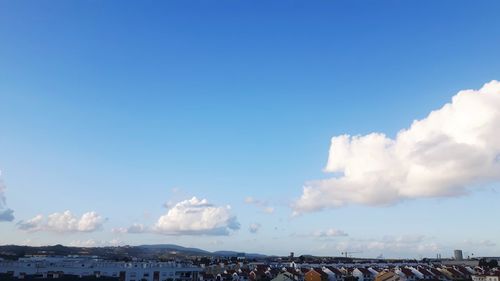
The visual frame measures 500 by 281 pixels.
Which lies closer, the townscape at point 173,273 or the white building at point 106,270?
the white building at point 106,270

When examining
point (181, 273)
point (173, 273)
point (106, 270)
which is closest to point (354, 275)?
point (181, 273)

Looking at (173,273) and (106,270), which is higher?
(106,270)

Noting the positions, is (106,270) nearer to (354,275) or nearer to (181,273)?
(181,273)

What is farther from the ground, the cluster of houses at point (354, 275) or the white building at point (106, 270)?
the white building at point (106, 270)

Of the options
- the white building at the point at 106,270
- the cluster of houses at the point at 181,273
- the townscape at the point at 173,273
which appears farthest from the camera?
the cluster of houses at the point at 181,273

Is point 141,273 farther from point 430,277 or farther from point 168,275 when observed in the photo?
point 430,277

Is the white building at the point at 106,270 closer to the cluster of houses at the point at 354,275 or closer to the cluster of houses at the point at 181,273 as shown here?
the cluster of houses at the point at 181,273

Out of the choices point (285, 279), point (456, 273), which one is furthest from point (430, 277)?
point (285, 279)

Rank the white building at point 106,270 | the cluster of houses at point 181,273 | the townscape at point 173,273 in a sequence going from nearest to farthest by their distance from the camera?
the white building at point 106,270 → the townscape at point 173,273 → the cluster of houses at point 181,273

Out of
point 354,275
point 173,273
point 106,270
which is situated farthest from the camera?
point 354,275

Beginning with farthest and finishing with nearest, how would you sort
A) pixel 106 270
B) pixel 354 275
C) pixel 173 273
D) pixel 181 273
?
pixel 354 275 < pixel 181 273 < pixel 173 273 < pixel 106 270

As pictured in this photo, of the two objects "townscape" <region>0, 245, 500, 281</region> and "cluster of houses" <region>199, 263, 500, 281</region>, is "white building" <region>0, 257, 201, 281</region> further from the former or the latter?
"cluster of houses" <region>199, 263, 500, 281</region>

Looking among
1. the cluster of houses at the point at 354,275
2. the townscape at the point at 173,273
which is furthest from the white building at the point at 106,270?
the cluster of houses at the point at 354,275

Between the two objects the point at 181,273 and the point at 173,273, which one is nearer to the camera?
the point at 173,273
